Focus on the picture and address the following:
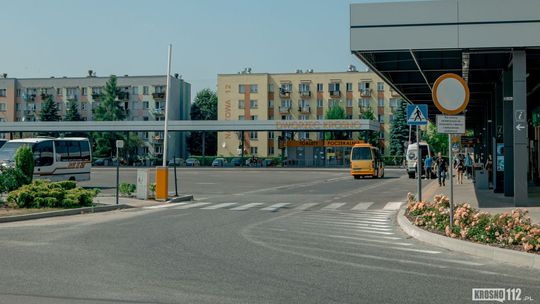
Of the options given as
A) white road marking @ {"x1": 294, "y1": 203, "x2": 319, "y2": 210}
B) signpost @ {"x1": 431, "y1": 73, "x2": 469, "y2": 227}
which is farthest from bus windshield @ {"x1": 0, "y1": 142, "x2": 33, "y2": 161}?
signpost @ {"x1": 431, "y1": 73, "x2": 469, "y2": 227}

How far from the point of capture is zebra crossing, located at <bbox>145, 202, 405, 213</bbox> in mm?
19611

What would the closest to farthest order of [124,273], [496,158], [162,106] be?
[124,273], [496,158], [162,106]

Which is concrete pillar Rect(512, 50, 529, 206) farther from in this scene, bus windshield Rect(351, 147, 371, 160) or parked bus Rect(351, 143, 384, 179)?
bus windshield Rect(351, 147, 371, 160)

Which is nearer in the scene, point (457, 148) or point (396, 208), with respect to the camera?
point (396, 208)

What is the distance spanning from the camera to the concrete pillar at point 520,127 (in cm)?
1858

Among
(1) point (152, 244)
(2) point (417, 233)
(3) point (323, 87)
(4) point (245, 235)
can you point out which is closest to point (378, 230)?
(2) point (417, 233)

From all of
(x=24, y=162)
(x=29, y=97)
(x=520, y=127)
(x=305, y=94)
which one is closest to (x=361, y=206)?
(x=520, y=127)

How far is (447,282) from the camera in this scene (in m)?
7.91

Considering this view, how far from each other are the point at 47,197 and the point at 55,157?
12.5m

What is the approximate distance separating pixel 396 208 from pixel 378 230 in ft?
22.1

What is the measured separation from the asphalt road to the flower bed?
661 millimetres

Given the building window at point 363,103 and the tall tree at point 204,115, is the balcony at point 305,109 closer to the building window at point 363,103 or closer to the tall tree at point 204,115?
the building window at point 363,103

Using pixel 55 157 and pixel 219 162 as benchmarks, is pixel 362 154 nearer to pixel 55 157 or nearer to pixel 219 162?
pixel 55 157

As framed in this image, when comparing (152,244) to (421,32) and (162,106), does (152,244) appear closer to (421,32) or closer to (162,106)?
(421,32)
